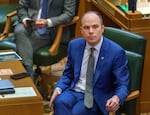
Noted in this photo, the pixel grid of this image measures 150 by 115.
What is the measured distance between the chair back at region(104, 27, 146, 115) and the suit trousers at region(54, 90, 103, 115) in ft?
1.02

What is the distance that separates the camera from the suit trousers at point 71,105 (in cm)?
367

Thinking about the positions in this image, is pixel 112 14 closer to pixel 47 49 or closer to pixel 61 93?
pixel 47 49

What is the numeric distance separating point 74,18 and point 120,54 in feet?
5.58

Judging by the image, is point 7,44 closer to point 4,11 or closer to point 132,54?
point 4,11

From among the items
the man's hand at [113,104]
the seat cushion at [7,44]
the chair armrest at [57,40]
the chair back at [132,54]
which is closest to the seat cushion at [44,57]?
the chair armrest at [57,40]

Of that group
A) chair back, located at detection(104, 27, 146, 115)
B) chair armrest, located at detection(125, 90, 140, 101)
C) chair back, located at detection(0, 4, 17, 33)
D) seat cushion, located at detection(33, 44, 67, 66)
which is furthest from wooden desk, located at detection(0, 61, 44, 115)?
chair back, located at detection(0, 4, 17, 33)

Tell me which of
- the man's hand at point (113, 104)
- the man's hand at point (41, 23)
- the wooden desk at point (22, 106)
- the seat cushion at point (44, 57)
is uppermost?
the man's hand at point (41, 23)

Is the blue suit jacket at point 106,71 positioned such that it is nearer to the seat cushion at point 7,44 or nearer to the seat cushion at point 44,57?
the seat cushion at point 44,57

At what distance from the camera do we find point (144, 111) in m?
4.88

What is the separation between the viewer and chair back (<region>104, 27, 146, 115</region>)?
3785 millimetres

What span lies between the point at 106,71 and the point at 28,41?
1659 millimetres

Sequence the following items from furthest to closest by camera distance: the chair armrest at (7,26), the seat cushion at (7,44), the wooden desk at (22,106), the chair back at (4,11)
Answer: the chair back at (4,11) → the chair armrest at (7,26) → the seat cushion at (7,44) → the wooden desk at (22,106)

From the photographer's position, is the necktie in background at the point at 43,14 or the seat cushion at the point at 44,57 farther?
the necktie in background at the point at 43,14

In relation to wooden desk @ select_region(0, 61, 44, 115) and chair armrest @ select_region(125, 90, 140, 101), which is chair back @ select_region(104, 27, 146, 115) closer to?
chair armrest @ select_region(125, 90, 140, 101)
